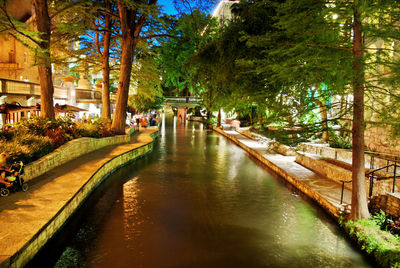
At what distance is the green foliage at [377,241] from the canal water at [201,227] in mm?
330

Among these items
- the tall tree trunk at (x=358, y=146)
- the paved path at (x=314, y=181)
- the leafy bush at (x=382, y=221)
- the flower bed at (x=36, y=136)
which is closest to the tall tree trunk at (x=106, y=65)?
the flower bed at (x=36, y=136)

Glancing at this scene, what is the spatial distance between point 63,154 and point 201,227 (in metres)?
7.12

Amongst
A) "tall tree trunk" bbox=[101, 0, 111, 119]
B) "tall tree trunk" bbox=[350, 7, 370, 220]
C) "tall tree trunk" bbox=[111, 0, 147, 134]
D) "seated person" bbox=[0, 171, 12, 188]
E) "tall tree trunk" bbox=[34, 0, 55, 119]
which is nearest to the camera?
"tall tree trunk" bbox=[350, 7, 370, 220]

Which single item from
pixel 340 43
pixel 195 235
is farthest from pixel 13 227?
pixel 340 43

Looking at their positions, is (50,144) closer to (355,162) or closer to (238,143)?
(355,162)

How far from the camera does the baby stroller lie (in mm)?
7777

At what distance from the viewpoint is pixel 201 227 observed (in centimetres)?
846

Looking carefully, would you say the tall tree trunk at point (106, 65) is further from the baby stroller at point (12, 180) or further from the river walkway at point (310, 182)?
the baby stroller at point (12, 180)

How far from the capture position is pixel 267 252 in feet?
23.5

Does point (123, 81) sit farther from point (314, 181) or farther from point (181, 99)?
point (181, 99)

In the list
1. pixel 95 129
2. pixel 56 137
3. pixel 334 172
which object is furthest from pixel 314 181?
pixel 95 129

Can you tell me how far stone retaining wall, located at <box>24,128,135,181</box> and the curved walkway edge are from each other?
0.25m

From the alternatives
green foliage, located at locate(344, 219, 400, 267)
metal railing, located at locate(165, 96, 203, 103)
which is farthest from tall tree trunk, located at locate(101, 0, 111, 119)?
metal railing, located at locate(165, 96, 203, 103)

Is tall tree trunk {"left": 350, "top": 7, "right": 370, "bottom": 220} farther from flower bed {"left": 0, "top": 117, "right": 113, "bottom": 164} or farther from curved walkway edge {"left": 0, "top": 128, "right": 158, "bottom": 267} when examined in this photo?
flower bed {"left": 0, "top": 117, "right": 113, "bottom": 164}
